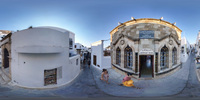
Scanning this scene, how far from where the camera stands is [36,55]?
5227 mm

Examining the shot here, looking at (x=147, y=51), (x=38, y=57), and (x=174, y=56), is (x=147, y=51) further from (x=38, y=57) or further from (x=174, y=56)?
(x=38, y=57)

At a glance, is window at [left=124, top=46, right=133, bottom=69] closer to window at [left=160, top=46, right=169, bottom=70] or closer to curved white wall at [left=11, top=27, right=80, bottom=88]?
window at [left=160, top=46, right=169, bottom=70]

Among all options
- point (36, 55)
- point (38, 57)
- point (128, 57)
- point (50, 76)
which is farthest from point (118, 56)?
point (36, 55)

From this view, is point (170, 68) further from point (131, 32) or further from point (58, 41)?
point (58, 41)

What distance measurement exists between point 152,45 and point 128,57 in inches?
83.2

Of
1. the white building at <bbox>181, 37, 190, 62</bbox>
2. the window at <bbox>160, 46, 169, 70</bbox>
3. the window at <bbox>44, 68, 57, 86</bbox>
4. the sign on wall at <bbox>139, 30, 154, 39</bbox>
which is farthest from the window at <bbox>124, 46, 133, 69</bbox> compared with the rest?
the white building at <bbox>181, 37, 190, 62</bbox>

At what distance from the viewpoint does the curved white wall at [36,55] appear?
16.0 feet

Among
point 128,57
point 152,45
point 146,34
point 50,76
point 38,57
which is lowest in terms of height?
point 50,76

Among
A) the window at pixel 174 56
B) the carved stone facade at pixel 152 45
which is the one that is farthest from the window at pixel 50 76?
the window at pixel 174 56

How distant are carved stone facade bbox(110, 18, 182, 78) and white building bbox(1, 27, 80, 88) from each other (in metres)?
5.23

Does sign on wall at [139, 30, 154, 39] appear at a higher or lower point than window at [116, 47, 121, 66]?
higher

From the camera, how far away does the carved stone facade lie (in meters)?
6.63

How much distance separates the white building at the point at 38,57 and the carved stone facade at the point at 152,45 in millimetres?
5229

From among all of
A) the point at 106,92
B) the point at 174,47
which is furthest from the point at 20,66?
the point at 174,47
